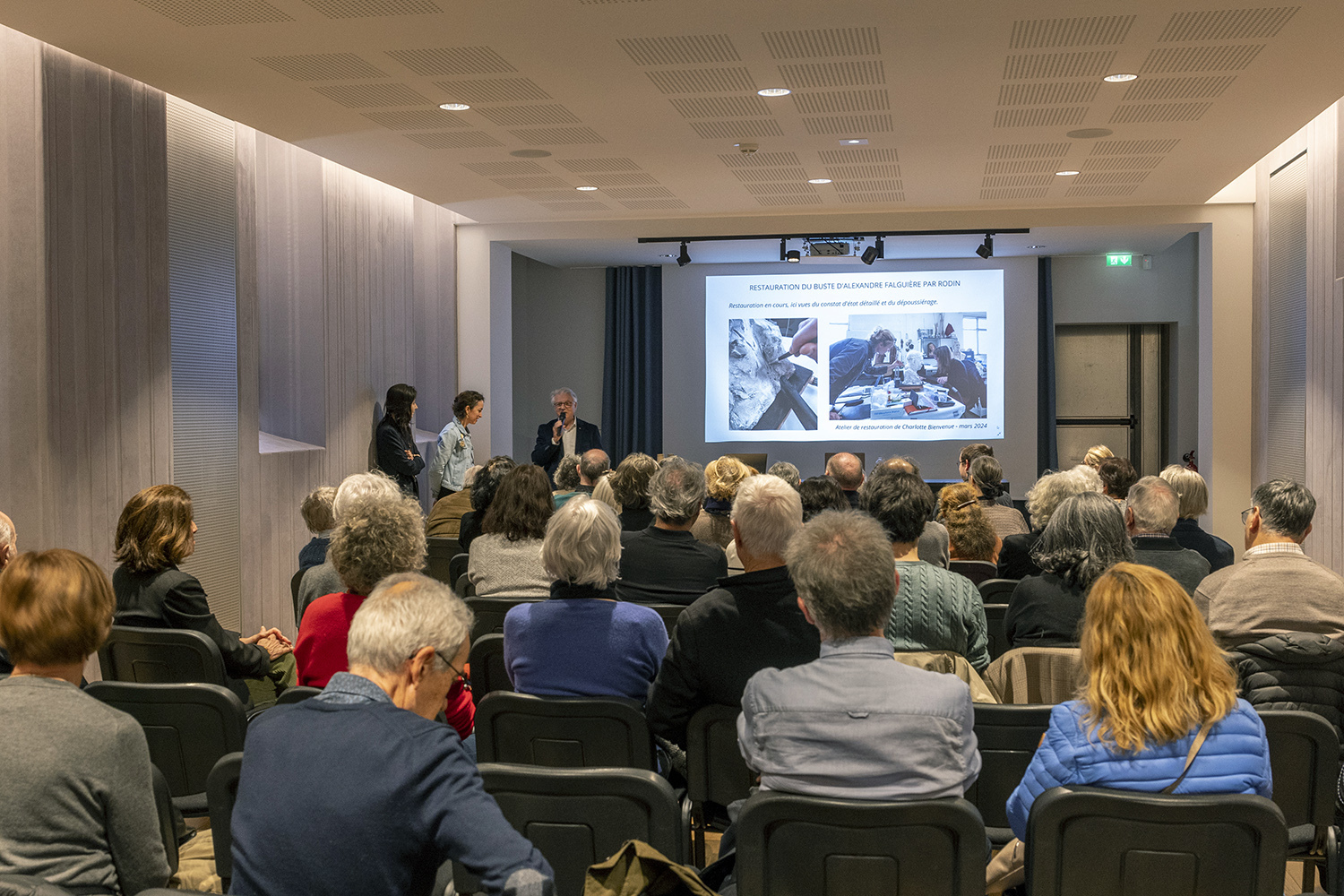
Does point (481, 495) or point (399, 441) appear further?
point (399, 441)

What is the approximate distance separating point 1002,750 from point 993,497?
126 inches

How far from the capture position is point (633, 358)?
13.5 metres

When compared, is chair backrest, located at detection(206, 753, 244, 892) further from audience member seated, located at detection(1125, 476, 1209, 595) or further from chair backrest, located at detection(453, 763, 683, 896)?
audience member seated, located at detection(1125, 476, 1209, 595)

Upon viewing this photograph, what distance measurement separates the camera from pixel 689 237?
415 inches

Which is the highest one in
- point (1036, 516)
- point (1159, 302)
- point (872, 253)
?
point (872, 253)

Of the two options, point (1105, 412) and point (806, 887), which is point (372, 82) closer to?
point (806, 887)

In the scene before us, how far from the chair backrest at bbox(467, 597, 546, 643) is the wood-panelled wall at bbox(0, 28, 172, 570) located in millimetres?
2515

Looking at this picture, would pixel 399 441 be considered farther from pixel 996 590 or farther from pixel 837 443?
pixel 837 443

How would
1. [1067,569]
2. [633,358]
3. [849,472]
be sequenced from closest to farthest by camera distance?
[1067,569], [849,472], [633,358]

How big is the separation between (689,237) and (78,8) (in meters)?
6.53

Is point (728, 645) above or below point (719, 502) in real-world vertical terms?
below

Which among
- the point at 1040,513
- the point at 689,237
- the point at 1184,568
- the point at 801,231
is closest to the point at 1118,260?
the point at 801,231

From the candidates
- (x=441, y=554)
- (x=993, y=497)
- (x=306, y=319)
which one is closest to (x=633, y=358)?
(x=306, y=319)

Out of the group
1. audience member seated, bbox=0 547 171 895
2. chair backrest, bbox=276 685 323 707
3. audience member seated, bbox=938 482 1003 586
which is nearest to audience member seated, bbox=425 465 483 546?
audience member seated, bbox=938 482 1003 586
